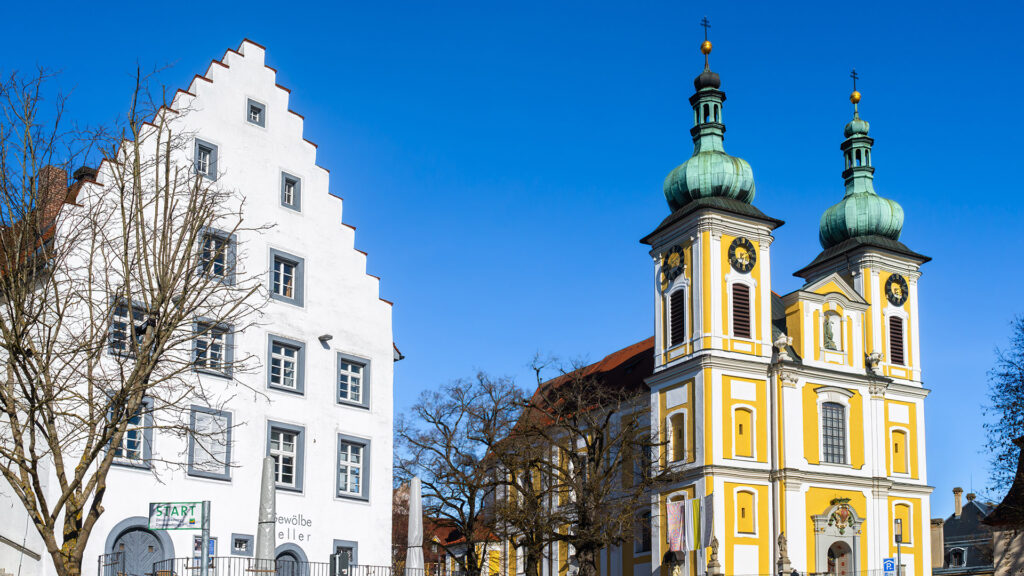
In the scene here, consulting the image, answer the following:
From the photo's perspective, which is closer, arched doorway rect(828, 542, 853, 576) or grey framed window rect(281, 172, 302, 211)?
grey framed window rect(281, 172, 302, 211)

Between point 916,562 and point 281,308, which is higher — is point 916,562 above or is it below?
below

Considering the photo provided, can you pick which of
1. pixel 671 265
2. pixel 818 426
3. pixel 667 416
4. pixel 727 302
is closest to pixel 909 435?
pixel 818 426

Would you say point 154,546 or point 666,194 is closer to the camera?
point 154,546

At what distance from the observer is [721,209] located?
53844mm

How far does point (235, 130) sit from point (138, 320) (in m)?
5.67

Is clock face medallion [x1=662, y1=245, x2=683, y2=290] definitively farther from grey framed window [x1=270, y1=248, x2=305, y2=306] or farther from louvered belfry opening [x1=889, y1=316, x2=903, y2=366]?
grey framed window [x1=270, y1=248, x2=305, y2=306]

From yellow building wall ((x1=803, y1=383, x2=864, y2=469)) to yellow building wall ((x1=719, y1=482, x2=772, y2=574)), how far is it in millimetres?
2995

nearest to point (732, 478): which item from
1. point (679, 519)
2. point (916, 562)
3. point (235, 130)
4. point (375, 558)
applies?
point (679, 519)

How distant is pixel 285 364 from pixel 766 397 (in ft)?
92.1

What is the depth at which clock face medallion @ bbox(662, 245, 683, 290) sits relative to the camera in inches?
2164

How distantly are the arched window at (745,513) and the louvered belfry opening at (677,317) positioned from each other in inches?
286

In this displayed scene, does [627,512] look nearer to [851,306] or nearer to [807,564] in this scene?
[807,564]

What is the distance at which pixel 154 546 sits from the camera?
26.9m

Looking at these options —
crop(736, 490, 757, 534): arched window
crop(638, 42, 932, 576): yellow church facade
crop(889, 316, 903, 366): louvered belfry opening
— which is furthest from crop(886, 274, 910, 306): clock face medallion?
crop(736, 490, 757, 534): arched window
